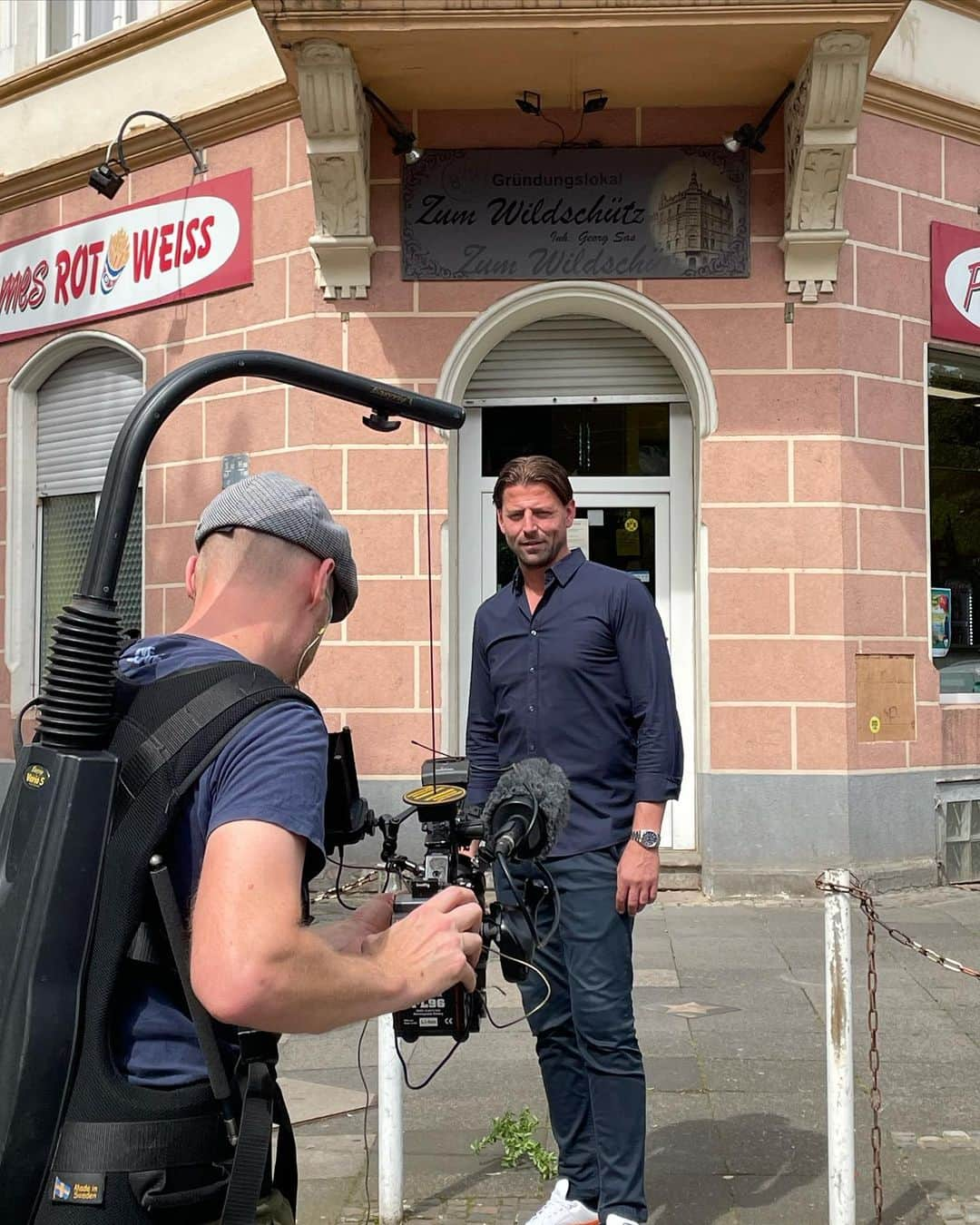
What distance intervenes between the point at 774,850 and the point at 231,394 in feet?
15.4

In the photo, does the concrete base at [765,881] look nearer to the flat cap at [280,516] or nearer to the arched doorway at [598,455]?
the arched doorway at [598,455]

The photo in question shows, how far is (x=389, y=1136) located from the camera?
379 cm

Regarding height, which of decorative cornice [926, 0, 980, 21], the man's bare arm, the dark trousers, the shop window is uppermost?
decorative cornice [926, 0, 980, 21]

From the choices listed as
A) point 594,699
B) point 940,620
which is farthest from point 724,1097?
point 940,620

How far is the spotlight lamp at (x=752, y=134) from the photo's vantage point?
27.4 ft

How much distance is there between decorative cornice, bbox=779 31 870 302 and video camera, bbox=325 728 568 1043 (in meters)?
6.63

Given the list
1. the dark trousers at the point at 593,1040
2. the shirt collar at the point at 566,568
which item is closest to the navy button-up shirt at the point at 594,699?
the shirt collar at the point at 566,568

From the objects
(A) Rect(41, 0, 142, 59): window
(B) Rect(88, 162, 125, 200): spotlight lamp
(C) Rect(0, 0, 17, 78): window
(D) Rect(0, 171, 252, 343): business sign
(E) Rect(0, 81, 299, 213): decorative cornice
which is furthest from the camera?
(C) Rect(0, 0, 17, 78): window

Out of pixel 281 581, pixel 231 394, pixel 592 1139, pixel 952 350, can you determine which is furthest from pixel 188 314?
pixel 281 581

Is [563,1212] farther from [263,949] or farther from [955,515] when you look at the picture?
[955,515]

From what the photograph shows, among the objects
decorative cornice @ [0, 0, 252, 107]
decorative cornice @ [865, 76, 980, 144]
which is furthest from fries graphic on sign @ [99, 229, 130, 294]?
decorative cornice @ [865, 76, 980, 144]

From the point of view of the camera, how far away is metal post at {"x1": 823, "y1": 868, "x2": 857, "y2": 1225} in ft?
11.4

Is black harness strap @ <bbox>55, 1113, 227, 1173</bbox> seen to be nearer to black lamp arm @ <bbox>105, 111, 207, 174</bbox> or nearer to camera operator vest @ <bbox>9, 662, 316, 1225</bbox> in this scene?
camera operator vest @ <bbox>9, 662, 316, 1225</bbox>

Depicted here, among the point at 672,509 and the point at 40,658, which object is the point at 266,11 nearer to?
the point at 672,509
